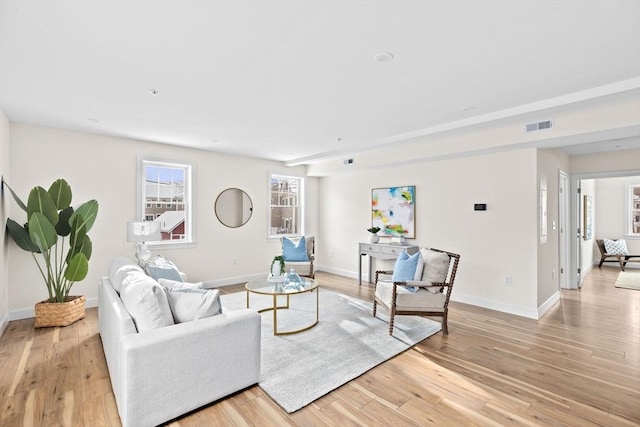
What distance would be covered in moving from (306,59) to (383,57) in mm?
574

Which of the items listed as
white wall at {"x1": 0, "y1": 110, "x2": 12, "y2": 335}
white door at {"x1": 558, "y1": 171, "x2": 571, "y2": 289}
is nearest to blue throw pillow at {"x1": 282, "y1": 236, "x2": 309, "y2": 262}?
white wall at {"x1": 0, "y1": 110, "x2": 12, "y2": 335}

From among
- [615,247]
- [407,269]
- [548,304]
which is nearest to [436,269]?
Result: [407,269]

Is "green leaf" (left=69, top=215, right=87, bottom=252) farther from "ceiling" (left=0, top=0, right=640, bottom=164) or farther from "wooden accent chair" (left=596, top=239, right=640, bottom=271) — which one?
"wooden accent chair" (left=596, top=239, right=640, bottom=271)

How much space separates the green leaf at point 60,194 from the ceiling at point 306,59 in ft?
2.64

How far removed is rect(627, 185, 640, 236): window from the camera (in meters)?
7.92

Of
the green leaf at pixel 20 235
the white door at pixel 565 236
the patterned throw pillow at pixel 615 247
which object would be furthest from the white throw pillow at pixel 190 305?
the patterned throw pillow at pixel 615 247

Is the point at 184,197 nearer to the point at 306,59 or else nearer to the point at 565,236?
the point at 306,59

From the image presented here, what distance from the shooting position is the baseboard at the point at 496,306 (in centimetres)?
402

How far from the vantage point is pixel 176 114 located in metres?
3.53

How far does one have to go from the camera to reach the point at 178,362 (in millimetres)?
2012

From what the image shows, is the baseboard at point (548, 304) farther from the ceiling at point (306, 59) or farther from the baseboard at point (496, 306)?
the ceiling at point (306, 59)

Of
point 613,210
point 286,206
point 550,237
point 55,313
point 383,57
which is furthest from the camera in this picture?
point 613,210

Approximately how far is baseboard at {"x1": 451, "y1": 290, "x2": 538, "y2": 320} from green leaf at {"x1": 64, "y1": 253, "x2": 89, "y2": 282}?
5.02 m

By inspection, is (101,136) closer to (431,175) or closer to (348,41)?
(348,41)
